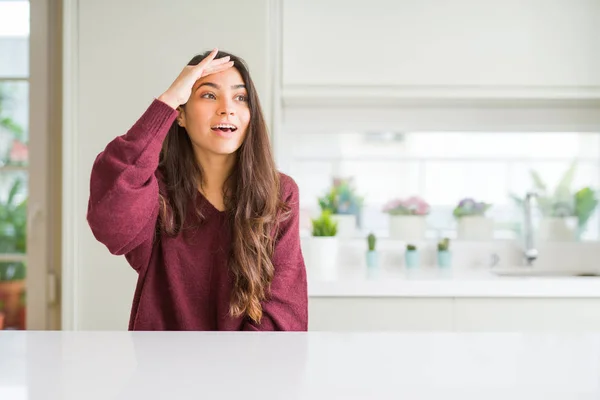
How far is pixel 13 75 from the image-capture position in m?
2.55

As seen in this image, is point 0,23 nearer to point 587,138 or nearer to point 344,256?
point 344,256

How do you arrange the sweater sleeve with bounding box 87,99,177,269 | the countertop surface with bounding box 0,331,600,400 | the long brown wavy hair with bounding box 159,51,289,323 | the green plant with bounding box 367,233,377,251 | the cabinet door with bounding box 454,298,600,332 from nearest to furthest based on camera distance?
the countertop surface with bounding box 0,331,600,400
the sweater sleeve with bounding box 87,99,177,269
the long brown wavy hair with bounding box 159,51,289,323
the cabinet door with bounding box 454,298,600,332
the green plant with bounding box 367,233,377,251

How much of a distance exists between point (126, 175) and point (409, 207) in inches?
77.3

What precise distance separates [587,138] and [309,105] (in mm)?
1322

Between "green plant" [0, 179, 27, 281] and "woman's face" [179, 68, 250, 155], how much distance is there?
153cm

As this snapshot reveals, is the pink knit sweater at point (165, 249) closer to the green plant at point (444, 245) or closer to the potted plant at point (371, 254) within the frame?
the potted plant at point (371, 254)

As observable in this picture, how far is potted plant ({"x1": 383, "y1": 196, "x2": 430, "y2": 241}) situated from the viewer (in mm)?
2887

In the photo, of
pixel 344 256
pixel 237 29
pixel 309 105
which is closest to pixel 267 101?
pixel 237 29

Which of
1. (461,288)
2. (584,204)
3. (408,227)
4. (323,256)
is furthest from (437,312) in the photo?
(584,204)

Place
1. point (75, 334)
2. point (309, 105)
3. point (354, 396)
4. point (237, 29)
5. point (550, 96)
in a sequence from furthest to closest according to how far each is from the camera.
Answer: point (309, 105)
point (550, 96)
point (237, 29)
point (75, 334)
point (354, 396)

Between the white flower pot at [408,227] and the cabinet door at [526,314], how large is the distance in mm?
651

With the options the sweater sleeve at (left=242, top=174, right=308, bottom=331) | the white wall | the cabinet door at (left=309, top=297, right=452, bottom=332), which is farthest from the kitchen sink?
the sweater sleeve at (left=242, top=174, right=308, bottom=331)

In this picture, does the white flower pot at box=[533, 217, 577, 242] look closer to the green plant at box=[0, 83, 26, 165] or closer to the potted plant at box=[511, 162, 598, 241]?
the potted plant at box=[511, 162, 598, 241]

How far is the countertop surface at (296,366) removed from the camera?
0.59m
